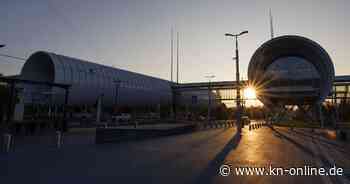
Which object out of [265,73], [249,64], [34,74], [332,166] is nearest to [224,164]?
[332,166]

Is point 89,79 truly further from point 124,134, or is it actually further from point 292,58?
point 292,58

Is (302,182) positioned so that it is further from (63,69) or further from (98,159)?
(63,69)

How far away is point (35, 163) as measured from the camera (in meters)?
7.88

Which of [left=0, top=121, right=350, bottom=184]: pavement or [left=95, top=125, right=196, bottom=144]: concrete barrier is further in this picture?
[left=95, top=125, right=196, bottom=144]: concrete barrier

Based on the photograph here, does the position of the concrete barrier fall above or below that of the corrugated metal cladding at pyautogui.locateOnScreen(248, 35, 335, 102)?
below

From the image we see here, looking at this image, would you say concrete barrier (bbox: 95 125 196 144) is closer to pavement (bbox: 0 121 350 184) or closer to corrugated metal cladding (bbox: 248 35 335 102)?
pavement (bbox: 0 121 350 184)

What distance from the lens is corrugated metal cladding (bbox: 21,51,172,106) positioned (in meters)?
45.9

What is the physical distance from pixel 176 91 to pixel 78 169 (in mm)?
72807

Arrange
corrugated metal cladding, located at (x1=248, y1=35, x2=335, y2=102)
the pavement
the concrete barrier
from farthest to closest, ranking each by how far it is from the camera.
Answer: corrugated metal cladding, located at (x1=248, y1=35, x2=335, y2=102) → the concrete barrier → the pavement

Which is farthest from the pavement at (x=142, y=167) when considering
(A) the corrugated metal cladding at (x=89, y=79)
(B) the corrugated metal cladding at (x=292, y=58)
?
(A) the corrugated metal cladding at (x=89, y=79)

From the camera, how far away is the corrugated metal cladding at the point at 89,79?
45.9 m

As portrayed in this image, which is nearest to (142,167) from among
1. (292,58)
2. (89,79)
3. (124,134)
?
(124,134)

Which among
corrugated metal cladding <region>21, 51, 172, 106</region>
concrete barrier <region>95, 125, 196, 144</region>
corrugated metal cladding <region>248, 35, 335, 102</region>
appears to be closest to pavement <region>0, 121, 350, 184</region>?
concrete barrier <region>95, 125, 196, 144</region>

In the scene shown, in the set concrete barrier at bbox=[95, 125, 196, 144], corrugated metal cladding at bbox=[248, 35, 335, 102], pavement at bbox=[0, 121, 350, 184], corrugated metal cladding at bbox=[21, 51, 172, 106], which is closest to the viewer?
pavement at bbox=[0, 121, 350, 184]
